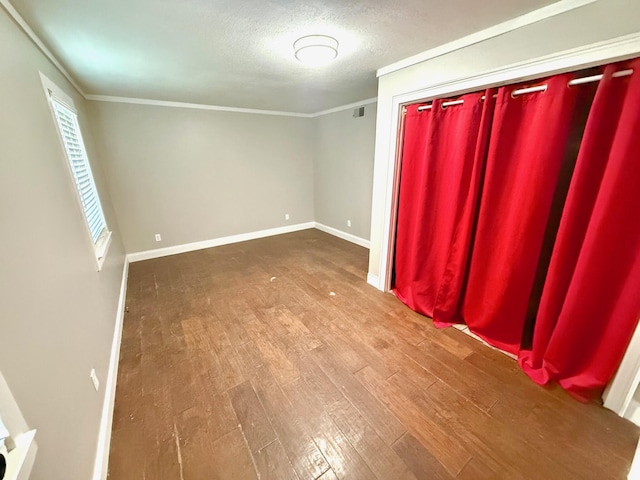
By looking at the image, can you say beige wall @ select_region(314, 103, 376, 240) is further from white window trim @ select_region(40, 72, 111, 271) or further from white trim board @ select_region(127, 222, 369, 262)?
white window trim @ select_region(40, 72, 111, 271)

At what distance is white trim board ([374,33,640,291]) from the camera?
1.25m

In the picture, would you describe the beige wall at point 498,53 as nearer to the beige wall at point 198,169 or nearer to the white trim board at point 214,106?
the white trim board at point 214,106

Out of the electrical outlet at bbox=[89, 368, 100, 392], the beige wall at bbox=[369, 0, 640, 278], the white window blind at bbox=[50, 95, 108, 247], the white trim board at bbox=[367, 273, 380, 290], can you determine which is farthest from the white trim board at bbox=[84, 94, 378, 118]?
the electrical outlet at bbox=[89, 368, 100, 392]

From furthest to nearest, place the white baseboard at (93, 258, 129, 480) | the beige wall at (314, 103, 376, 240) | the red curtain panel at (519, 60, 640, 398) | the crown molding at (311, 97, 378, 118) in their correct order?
1. the beige wall at (314, 103, 376, 240)
2. the crown molding at (311, 97, 378, 118)
3. the red curtain panel at (519, 60, 640, 398)
4. the white baseboard at (93, 258, 129, 480)

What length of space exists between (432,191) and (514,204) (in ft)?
2.08

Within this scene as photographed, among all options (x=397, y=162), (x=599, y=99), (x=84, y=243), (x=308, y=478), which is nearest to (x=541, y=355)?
(x=599, y=99)

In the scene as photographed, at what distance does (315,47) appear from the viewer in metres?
1.77

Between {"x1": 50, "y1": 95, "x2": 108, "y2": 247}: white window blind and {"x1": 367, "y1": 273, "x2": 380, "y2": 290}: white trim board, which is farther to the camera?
{"x1": 367, "y1": 273, "x2": 380, "y2": 290}: white trim board

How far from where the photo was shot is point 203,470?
1.25 meters

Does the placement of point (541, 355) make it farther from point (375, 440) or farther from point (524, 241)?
point (375, 440)

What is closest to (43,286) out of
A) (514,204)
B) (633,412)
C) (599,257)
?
(514,204)

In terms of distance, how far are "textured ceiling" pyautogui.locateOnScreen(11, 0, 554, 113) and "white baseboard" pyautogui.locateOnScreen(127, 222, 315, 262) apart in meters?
2.20

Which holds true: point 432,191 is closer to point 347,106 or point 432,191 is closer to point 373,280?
point 373,280

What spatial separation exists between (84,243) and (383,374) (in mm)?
2241
